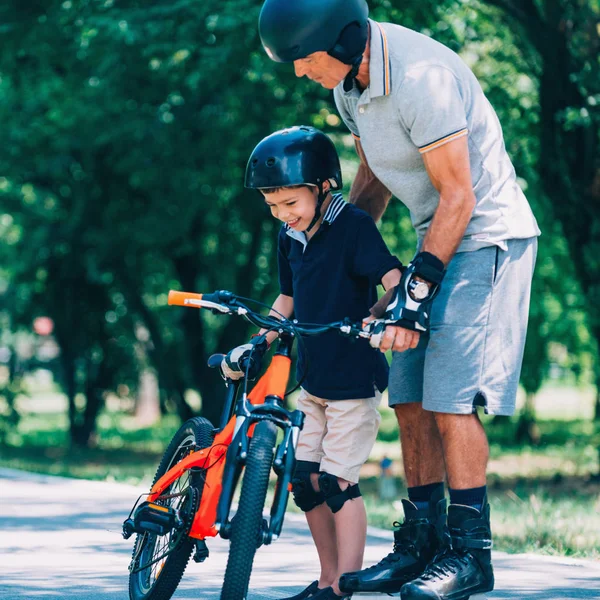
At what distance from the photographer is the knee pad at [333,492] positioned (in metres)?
4.12

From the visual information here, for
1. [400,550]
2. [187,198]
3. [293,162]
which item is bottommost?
[400,550]

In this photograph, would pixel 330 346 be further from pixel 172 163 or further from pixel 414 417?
pixel 172 163

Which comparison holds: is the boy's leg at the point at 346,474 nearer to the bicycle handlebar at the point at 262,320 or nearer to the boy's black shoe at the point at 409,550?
the boy's black shoe at the point at 409,550

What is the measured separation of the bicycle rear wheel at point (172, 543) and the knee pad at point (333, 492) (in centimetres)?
43

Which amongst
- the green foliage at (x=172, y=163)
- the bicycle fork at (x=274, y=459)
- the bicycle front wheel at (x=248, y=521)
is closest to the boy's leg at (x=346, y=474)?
the bicycle fork at (x=274, y=459)

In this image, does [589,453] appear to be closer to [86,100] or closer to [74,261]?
[74,261]

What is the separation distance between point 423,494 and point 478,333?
66 centimetres

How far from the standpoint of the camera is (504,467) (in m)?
17.4

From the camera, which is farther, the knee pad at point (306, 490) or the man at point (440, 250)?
the knee pad at point (306, 490)

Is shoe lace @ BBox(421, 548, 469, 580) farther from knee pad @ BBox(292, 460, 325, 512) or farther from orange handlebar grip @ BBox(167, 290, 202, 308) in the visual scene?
orange handlebar grip @ BBox(167, 290, 202, 308)

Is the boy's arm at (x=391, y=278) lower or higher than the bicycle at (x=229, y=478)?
higher

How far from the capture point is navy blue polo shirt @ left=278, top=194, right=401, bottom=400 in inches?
163

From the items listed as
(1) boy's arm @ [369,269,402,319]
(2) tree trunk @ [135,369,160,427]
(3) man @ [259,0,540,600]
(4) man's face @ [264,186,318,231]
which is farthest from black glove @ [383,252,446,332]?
(2) tree trunk @ [135,369,160,427]

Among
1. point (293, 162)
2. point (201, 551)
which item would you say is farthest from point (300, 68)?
point (201, 551)
